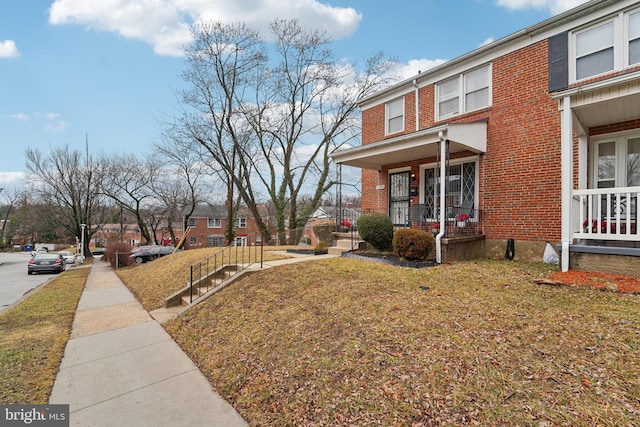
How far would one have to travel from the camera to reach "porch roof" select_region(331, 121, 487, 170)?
25.0 ft

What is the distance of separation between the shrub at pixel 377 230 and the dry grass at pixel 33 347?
21.3 ft

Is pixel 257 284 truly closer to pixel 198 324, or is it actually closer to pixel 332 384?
pixel 198 324

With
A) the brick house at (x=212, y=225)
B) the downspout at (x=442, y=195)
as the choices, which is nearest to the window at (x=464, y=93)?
the downspout at (x=442, y=195)

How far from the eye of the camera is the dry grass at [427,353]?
7.98ft

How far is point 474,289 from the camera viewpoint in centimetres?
506

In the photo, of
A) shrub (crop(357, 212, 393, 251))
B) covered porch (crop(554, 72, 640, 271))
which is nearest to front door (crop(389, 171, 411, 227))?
shrub (crop(357, 212, 393, 251))

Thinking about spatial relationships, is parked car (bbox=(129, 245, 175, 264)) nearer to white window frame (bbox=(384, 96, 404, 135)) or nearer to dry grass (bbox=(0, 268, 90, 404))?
dry grass (bbox=(0, 268, 90, 404))

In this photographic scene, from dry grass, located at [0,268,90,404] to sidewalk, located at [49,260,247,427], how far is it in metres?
0.15

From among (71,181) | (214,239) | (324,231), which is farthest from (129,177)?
(324,231)

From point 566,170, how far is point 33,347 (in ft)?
32.1

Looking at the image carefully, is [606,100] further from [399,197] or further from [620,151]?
[399,197]

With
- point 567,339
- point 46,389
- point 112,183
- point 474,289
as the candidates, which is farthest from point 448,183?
point 112,183

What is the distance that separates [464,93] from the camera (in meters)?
9.34

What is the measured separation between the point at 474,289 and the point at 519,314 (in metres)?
1.20
